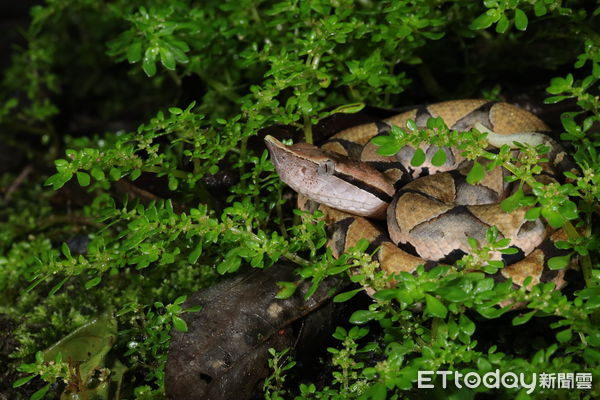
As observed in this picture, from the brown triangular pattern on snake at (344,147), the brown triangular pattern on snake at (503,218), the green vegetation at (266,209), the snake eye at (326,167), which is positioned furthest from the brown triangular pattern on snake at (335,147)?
the brown triangular pattern on snake at (503,218)

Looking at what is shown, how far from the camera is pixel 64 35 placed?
7328mm

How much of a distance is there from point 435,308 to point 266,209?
5.05 feet

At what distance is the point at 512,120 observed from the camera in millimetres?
3891

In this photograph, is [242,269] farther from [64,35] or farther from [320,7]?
[64,35]

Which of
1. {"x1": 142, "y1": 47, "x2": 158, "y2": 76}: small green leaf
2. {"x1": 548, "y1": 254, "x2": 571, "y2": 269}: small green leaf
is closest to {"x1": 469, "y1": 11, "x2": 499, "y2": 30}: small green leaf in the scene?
{"x1": 548, "y1": 254, "x2": 571, "y2": 269}: small green leaf

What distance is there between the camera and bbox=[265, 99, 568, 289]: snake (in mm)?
3031

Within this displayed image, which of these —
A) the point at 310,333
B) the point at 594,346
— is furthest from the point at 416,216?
the point at 594,346

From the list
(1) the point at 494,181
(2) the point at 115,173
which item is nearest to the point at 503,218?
(1) the point at 494,181

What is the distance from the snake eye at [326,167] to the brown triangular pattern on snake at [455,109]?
1071mm

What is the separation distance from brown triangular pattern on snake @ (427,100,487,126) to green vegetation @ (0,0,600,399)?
30 centimetres

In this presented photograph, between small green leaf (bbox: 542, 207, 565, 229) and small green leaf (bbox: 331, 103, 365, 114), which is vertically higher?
small green leaf (bbox: 542, 207, 565, 229)

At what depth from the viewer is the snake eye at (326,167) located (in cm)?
334

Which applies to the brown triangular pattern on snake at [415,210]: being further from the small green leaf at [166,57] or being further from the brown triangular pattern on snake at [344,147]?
the small green leaf at [166,57]

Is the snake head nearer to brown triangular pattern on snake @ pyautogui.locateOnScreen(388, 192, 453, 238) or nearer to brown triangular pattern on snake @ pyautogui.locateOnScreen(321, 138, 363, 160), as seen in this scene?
brown triangular pattern on snake @ pyautogui.locateOnScreen(388, 192, 453, 238)
